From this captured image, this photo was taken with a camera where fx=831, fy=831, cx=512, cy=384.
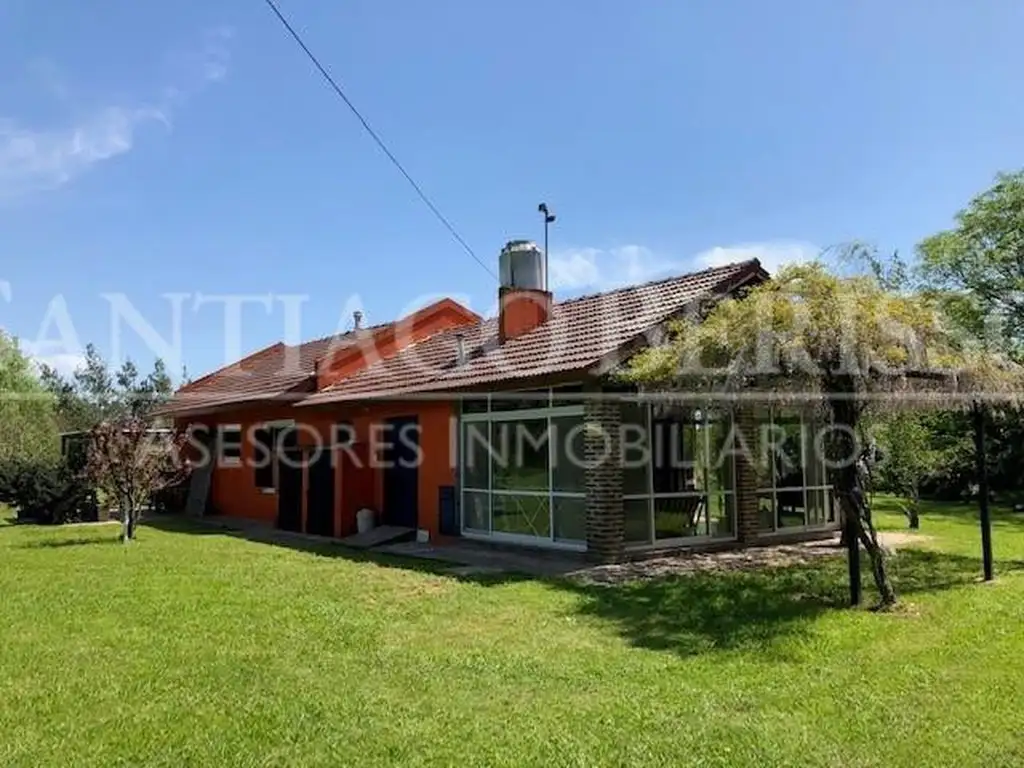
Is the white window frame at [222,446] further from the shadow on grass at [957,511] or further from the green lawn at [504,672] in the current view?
the shadow on grass at [957,511]

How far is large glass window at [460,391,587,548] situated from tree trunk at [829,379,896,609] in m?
4.39

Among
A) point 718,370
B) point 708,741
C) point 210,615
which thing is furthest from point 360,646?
point 718,370

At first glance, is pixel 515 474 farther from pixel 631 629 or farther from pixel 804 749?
pixel 804 749

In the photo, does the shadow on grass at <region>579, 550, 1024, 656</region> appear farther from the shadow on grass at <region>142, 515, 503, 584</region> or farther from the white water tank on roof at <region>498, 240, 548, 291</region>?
the white water tank on roof at <region>498, 240, 548, 291</region>

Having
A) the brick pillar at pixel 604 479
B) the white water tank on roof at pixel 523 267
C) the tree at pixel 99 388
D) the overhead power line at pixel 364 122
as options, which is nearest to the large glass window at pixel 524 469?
the brick pillar at pixel 604 479

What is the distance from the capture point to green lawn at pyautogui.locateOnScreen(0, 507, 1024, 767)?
5.16 metres

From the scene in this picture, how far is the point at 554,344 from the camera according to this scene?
15.1 m

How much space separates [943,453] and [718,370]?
1152 centimetres

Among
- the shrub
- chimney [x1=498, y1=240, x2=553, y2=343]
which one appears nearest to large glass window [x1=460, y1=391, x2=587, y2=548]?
chimney [x1=498, y1=240, x2=553, y2=343]

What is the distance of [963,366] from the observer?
10.4 metres

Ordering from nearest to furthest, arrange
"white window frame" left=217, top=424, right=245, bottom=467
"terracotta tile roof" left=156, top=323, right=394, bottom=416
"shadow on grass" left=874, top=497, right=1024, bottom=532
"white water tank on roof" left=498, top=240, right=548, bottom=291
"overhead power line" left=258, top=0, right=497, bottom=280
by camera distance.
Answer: "overhead power line" left=258, top=0, right=497, bottom=280 → "white water tank on roof" left=498, top=240, right=548, bottom=291 → "shadow on grass" left=874, top=497, right=1024, bottom=532 → "terracotta tile roof" left=156, top=323, right=394, bottom=416 → "white window frame" left=217, top=424, right=245, bottom=467

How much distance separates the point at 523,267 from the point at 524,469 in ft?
15.9

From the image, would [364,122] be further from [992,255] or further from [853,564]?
[992,255]

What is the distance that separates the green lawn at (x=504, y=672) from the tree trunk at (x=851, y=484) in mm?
432
